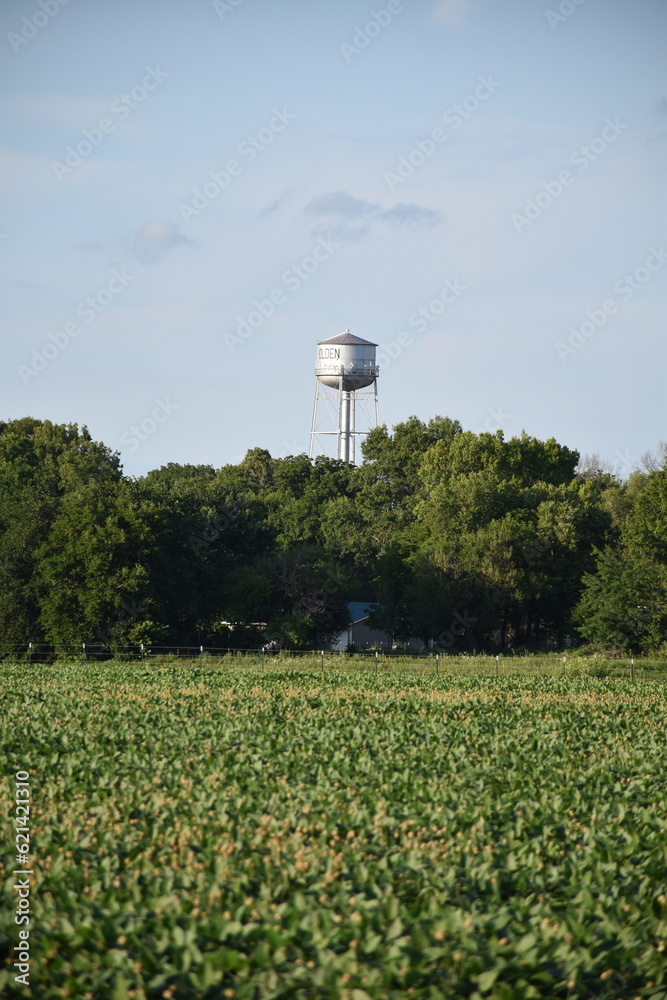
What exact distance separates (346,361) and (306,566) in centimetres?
3253

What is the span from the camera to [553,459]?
85.8 m

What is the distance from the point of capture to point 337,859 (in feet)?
36.9

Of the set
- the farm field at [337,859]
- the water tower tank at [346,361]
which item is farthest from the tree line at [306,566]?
the farm field at [337,859]

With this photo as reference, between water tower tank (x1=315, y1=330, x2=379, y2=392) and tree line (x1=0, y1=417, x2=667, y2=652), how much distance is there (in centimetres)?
1363

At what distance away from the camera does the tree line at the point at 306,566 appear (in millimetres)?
50312

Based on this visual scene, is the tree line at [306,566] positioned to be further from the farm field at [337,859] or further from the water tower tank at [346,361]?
the farm field at [337,859]

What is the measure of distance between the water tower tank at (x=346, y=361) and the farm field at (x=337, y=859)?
67034mm

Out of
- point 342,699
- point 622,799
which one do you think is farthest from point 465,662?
→ point 622,799

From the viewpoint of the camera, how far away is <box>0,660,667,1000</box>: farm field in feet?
28.5

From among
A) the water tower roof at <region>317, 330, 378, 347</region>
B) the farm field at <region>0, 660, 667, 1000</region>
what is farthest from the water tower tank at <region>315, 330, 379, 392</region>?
the farm field at <region>0, 660, 667, 1000</region>

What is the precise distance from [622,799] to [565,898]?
450cm

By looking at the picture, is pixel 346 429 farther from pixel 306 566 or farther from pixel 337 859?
pixel 337 859

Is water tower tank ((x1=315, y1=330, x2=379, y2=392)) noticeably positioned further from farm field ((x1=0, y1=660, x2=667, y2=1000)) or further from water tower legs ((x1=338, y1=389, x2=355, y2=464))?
farm field ((x1=0, y1=660, x2=667, y2=1000))

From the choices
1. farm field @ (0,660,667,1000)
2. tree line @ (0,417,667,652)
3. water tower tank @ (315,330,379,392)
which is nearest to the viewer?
farm field @ (0,660,667,1000)
